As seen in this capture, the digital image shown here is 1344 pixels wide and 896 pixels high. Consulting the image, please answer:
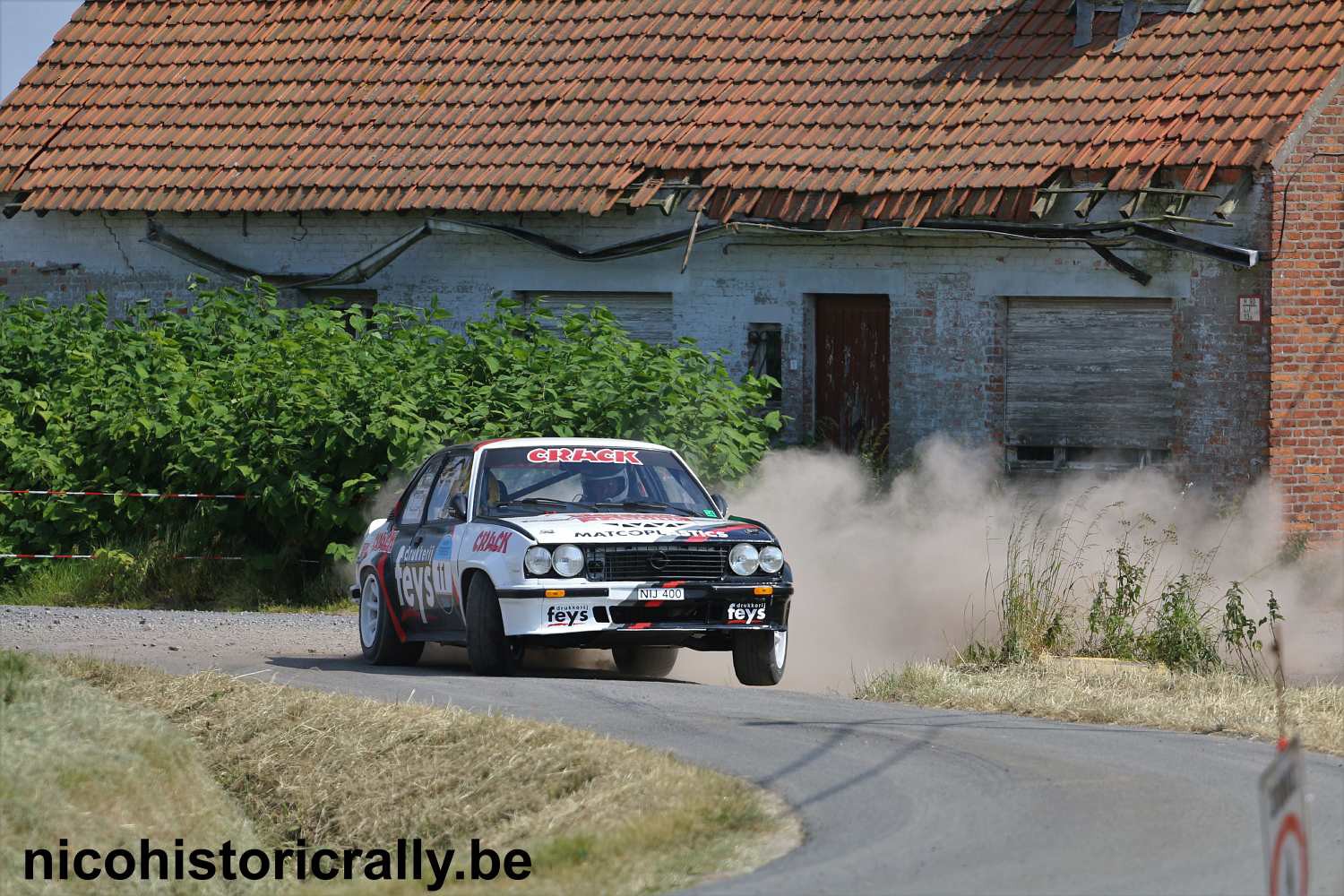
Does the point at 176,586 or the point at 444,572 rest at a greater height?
the point at 444,572

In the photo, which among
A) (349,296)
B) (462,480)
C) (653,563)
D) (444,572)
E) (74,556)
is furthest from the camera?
(349,296)

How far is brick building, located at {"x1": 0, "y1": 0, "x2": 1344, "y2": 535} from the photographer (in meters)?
18.8

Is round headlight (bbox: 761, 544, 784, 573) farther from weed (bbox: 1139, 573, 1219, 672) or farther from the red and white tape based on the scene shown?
the red and white tape

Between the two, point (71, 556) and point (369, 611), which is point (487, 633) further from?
point (71, 556)

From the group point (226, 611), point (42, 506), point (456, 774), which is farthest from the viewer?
point (42, 506)

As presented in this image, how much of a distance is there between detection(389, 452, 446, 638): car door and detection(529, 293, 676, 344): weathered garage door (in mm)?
7994

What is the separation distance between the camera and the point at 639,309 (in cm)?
2228

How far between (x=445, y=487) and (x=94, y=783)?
15.7 feet

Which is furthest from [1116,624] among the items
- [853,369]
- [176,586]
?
[176,586]

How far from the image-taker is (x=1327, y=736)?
10320mm

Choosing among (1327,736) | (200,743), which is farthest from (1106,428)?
(200,743)

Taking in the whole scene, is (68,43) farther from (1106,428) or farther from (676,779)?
(676,779)

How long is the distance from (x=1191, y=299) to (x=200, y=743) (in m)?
11.5

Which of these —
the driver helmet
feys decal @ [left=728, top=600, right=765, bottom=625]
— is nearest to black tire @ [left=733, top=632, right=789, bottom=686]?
feys decal @ [left=728, top=600, right=765, bottom=625]
